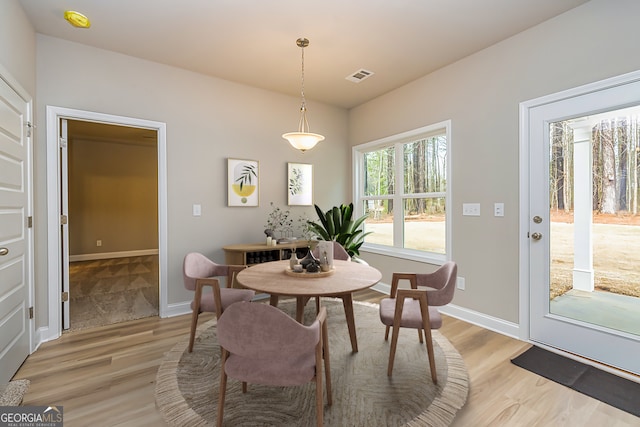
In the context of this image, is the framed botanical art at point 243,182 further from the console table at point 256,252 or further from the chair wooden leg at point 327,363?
the chair wooden leg at point 327,363

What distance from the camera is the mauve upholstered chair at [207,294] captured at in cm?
233

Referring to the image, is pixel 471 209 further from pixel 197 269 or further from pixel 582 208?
pixel 197 269

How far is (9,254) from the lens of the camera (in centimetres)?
206

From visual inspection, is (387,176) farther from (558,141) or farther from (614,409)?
(614,409)

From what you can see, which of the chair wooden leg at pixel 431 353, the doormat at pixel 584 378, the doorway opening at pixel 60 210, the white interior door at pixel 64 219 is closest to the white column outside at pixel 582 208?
the doormat at pixel 584 378

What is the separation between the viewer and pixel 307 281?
6.88ft

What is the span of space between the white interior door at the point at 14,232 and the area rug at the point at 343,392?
103 centimetres

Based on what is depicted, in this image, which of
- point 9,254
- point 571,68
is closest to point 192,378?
point 9,254

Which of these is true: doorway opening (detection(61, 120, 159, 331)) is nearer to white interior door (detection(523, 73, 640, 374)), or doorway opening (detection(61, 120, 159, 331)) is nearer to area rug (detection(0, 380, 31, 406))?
area rug (detection(0, 380, 31, 406))

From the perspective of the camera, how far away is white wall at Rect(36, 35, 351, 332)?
2.81 metres

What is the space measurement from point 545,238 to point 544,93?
48.8 inches

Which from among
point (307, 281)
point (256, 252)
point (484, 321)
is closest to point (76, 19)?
point (256, 252)

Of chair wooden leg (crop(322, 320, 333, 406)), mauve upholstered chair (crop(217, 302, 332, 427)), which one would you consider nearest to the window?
chair wooden leg (crop(322, 320, 333, 406))

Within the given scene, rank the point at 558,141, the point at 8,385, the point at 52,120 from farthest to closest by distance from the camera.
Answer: the point at 52,120
the point at 558,141
the point at 8,385
